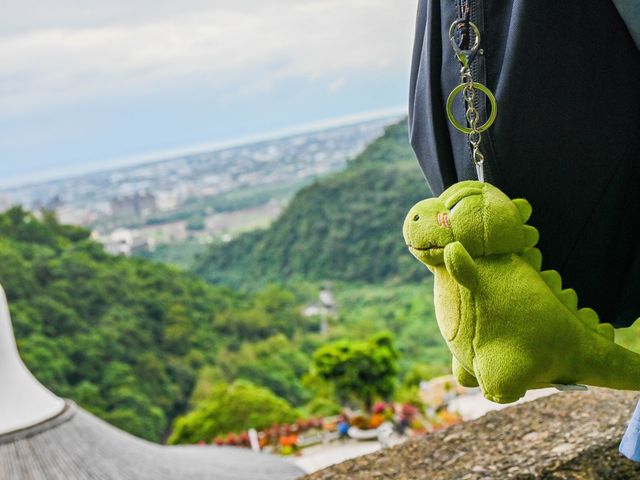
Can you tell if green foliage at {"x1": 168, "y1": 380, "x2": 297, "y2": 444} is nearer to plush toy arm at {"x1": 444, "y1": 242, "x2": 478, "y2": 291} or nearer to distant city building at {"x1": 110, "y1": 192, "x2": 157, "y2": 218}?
plush toy arm at {"x1": 444, "y1": 242, "x2": 478, "y2": 291}

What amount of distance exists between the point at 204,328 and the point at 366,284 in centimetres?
276

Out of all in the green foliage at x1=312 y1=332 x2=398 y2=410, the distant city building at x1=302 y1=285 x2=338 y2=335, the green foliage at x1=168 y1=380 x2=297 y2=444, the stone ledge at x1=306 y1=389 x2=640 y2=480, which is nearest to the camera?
the stone ledge at x1=306 y1=389 x2=640 y2=480

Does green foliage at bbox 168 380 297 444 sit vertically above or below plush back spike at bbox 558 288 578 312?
below

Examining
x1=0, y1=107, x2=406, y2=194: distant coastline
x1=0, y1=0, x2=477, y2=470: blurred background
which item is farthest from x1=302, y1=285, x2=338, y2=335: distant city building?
x1=0, y1=107, x2=406, y2=194: distant coastline

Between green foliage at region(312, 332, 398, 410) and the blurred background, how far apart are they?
2 centimetres

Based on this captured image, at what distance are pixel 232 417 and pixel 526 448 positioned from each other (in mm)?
7339

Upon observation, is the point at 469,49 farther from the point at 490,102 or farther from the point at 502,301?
the point at 502,301

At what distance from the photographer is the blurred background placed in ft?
34.1

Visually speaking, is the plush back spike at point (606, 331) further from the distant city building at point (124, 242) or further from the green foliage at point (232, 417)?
the distant city building at point (124, 242)

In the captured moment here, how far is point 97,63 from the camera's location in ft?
64.8

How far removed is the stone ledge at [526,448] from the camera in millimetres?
1052

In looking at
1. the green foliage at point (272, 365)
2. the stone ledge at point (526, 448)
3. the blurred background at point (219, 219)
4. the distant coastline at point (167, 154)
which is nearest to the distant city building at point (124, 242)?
the blurred background at point (219, 219)

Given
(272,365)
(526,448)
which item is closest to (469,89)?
(526,448)

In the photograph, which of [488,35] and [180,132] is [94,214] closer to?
[180,132]
